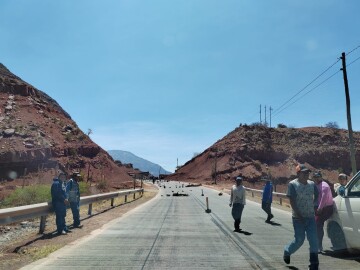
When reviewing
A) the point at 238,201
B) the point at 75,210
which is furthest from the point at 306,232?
the point at 75,210

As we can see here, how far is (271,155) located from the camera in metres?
114

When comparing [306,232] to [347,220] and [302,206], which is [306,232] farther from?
[347,220]

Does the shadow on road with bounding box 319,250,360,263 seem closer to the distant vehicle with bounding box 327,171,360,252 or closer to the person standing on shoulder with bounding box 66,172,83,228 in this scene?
the distant vehicle with bounding box 327,171,360,252

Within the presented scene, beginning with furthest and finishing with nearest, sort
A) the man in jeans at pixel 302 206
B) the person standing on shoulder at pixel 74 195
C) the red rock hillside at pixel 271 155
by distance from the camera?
the red rock hillside at pixel 271 155
the person standing on shoulder at pixel 74 195
the man in jeans at pixel 302 206

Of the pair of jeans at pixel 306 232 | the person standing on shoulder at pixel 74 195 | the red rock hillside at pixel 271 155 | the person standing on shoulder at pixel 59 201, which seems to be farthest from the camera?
the red rock hillside at pixel 271 155

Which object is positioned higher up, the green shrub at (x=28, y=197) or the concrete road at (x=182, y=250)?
the green shrub at (x=28, y=197)

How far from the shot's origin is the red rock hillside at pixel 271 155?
4181 inches

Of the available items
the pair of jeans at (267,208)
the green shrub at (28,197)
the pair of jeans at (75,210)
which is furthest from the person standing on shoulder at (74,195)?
the green shrub at (28,197)

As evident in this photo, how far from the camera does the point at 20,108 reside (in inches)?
3295

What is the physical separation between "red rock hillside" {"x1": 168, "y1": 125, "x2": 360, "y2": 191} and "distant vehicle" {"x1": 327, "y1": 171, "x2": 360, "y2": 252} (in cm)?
8884

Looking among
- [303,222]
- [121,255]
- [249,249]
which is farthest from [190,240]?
[303,222]

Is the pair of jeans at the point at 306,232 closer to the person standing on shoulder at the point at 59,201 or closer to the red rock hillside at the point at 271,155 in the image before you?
the person standing on shoulder at the point at 59,201

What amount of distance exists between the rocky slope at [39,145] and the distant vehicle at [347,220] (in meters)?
51.8

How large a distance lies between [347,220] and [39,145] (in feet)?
233
